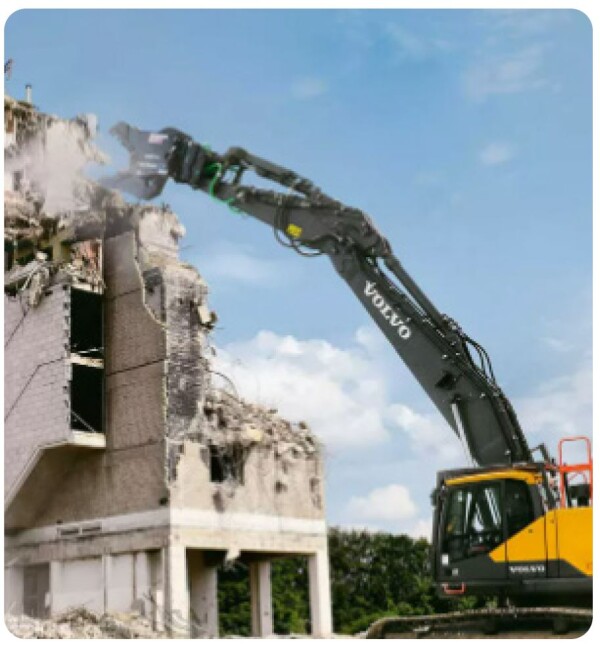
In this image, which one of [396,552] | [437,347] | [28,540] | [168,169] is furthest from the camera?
[396,552]

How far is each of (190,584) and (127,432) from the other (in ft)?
13.0

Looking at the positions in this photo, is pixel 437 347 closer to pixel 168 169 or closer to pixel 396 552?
pixel 168 169

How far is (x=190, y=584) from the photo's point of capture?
21625mm

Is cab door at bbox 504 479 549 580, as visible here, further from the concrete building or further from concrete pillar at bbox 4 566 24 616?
concrete pillar at bbox 4 566 24 616

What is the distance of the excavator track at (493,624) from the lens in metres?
10.0

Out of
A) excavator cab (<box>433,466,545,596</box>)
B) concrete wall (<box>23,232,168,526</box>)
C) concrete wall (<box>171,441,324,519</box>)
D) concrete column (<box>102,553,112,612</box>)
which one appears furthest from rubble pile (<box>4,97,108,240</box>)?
excavator cab (<box>433,466,545,596</box>)

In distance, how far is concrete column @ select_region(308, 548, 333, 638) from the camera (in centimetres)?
2111

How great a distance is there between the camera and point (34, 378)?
20.2 m

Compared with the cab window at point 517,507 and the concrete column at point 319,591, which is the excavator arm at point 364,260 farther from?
the concrete column at point 319,591

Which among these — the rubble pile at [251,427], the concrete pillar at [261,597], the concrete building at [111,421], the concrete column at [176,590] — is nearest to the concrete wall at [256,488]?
the concrete building at [111,421]

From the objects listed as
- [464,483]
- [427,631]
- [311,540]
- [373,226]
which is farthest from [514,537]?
[311,540]

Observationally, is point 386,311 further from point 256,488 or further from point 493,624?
point 256,488

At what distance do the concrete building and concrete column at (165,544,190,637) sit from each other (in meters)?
0.04

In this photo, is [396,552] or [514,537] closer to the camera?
[514,537]
